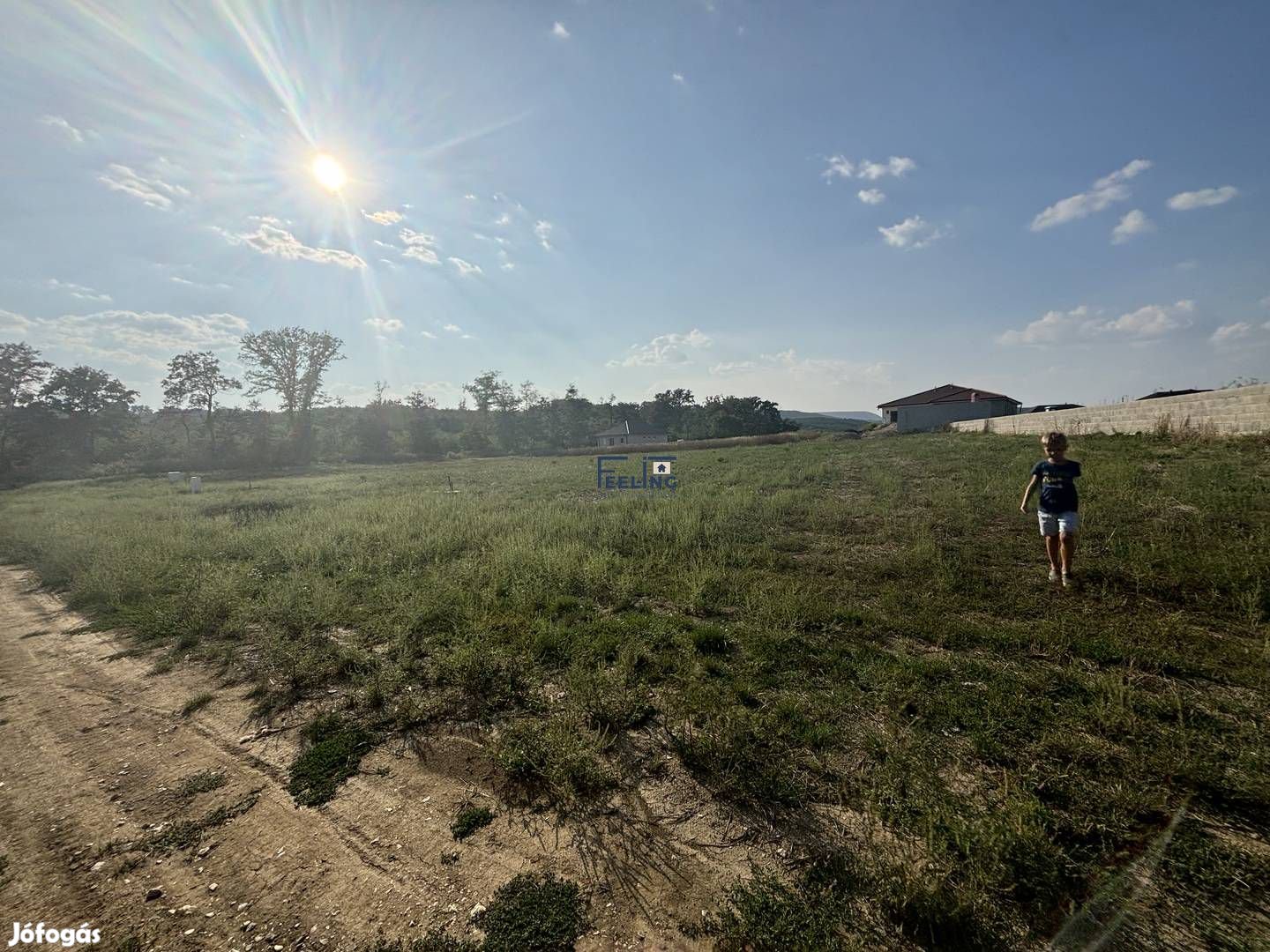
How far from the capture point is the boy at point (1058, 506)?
16.7 ft

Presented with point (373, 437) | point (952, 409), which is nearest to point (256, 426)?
point (373, 437)

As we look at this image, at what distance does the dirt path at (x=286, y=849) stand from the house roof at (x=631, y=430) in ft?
215

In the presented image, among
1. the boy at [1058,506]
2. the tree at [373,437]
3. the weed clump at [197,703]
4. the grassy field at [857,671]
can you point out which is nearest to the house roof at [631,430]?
the tree at [373,437]

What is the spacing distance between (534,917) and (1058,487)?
645 cm

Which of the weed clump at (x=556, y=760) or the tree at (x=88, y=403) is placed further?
the tree at (x=88, y=403)

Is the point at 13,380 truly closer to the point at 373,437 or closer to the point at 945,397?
the point at 373,437

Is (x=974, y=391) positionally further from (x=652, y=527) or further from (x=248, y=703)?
Answer: (x=248, y=703)

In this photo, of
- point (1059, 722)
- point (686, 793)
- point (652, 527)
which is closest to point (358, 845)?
point (686, 793)

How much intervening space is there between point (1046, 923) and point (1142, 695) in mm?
2259

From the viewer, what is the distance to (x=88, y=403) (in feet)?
125

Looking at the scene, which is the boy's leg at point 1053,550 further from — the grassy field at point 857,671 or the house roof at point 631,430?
the house roof at point 631,430

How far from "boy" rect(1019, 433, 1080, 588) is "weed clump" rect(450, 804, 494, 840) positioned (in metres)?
6.09

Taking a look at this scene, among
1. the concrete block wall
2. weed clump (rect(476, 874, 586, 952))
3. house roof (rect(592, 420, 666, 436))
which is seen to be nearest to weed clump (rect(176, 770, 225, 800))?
weed clump (rect(476, 874, 586, 952))

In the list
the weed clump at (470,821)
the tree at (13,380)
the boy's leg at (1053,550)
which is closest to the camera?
the weed clump at (470,821)
